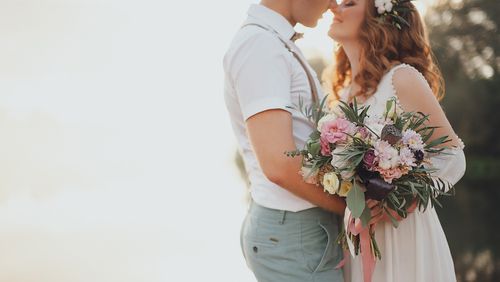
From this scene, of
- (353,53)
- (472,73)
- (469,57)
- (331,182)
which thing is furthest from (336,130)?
(472,73)

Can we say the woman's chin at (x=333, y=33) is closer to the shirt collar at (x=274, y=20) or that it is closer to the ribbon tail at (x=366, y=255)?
the shirt collar at (x=274, y=20)

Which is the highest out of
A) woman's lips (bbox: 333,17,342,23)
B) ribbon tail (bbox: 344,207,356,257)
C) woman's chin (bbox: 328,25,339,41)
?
woman's lips (bbox: 333,17,342,23)

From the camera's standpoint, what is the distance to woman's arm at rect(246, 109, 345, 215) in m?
2.63

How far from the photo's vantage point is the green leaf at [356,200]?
8.55 feet

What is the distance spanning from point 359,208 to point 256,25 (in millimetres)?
850

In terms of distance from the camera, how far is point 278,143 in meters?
2.63

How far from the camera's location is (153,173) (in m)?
30.6

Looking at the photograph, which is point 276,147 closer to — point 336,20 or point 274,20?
point 274,20

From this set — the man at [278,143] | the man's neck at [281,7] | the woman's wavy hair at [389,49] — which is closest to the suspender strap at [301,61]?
the man at [278,143]

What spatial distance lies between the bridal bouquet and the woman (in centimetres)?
28

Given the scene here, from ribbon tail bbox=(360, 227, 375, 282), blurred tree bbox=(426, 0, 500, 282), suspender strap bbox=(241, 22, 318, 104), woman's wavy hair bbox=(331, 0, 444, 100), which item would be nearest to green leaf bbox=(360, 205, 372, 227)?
ribbon tail bbox=(360, 227, 375, 282)

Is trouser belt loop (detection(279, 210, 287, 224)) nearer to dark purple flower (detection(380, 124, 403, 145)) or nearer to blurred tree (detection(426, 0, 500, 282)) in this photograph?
dark purple flower (detection(380, 124, 403, 145))

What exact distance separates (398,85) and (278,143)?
113 centimetres

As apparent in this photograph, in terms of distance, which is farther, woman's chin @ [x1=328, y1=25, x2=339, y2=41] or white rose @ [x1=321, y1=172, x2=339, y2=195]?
woman's chin @ [x1=328, y1=25, x2=339, y2=41]
